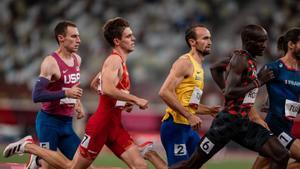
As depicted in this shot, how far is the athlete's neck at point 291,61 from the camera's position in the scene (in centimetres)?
1040

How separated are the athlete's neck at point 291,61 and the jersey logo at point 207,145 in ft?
5.99

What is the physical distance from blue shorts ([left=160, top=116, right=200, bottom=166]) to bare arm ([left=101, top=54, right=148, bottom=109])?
916 millimetres

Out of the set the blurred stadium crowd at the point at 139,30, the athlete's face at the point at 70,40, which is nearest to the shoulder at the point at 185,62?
the athlete's face at the point at 70,40

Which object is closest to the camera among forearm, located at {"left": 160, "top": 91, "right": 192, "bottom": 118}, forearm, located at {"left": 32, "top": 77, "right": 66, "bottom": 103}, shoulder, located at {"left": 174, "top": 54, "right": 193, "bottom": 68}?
forearm, located at {"left": 160, "top": 91, "right": 192, "bottom": 118}

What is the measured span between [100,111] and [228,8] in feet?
44.9

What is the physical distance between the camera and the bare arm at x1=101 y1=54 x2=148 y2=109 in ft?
30.3

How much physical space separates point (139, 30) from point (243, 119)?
14.1 m

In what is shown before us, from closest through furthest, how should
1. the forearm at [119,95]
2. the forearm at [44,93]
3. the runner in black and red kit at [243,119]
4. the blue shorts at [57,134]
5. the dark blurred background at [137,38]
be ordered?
the runner in black and red kit at [243,119] → the forearm at [119,95] → the forearm at [44,93] → the blue shorts at [57,134] → the dark blurred background at [137,38]

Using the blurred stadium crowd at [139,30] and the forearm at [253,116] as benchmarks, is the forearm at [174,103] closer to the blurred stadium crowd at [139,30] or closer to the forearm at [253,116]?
the forearm at [253,116]

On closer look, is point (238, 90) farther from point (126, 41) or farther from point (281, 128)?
point (126, 41)

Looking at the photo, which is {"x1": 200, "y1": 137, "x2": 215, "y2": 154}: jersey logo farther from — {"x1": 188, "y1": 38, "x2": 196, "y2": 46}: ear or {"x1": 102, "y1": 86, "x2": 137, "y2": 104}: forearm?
{"x1": 188, "y1": 38, "x2": 196, "y2": 46}: ear

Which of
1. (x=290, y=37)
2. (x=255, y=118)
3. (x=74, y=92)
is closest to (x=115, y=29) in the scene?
(x=74, y=92)

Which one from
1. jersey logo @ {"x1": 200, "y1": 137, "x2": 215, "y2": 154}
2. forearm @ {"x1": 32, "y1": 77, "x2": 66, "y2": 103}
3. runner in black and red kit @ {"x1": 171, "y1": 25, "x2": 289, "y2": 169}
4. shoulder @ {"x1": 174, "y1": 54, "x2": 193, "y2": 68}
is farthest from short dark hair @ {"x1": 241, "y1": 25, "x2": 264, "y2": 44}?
forearm @ {"x1": 32, "y1": 77, "x2": 66, "y2": 103}

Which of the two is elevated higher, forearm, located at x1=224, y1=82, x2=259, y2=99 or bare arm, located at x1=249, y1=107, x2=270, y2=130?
forearm, located at x1=224, y1=82, x2=259, y2=99
